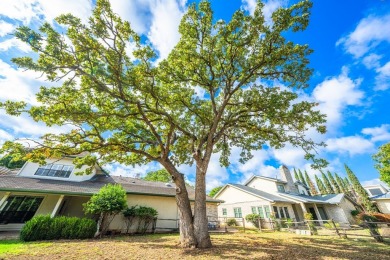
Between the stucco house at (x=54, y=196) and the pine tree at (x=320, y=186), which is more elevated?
the pine tree at (x=320, y=186)

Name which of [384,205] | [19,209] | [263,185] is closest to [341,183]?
[384,205]

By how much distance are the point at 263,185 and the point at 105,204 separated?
79.8 feet

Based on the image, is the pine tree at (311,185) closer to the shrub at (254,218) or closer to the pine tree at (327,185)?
the pine tree at (327,185)

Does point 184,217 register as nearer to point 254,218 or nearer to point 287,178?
point 254,218

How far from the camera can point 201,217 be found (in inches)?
320

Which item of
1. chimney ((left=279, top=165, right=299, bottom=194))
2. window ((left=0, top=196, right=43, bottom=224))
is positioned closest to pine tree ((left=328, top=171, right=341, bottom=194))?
chimney ((left=279, top=165, right=299, bottom=194))

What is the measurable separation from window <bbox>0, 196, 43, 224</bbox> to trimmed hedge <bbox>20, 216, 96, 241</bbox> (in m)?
6.32

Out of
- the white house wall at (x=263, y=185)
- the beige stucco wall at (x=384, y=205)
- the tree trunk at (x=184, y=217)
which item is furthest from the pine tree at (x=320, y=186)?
the tree trunk at (x=184, y=217)

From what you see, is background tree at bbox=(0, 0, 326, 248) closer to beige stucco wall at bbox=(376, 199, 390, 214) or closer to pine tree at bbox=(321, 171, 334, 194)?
beige stucco wall at bbox=(376, 199, 390, 214)

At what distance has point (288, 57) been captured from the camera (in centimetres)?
954

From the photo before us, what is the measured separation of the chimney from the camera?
28.0m

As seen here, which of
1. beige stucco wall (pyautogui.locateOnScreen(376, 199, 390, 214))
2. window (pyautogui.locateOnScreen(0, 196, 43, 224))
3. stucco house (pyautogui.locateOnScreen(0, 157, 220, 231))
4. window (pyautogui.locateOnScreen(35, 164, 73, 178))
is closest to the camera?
stucco house (pyautogui.locateOnScreen(0, 157, 220, 231))

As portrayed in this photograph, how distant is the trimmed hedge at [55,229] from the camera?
9.41m

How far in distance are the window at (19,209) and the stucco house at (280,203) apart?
18.9m
